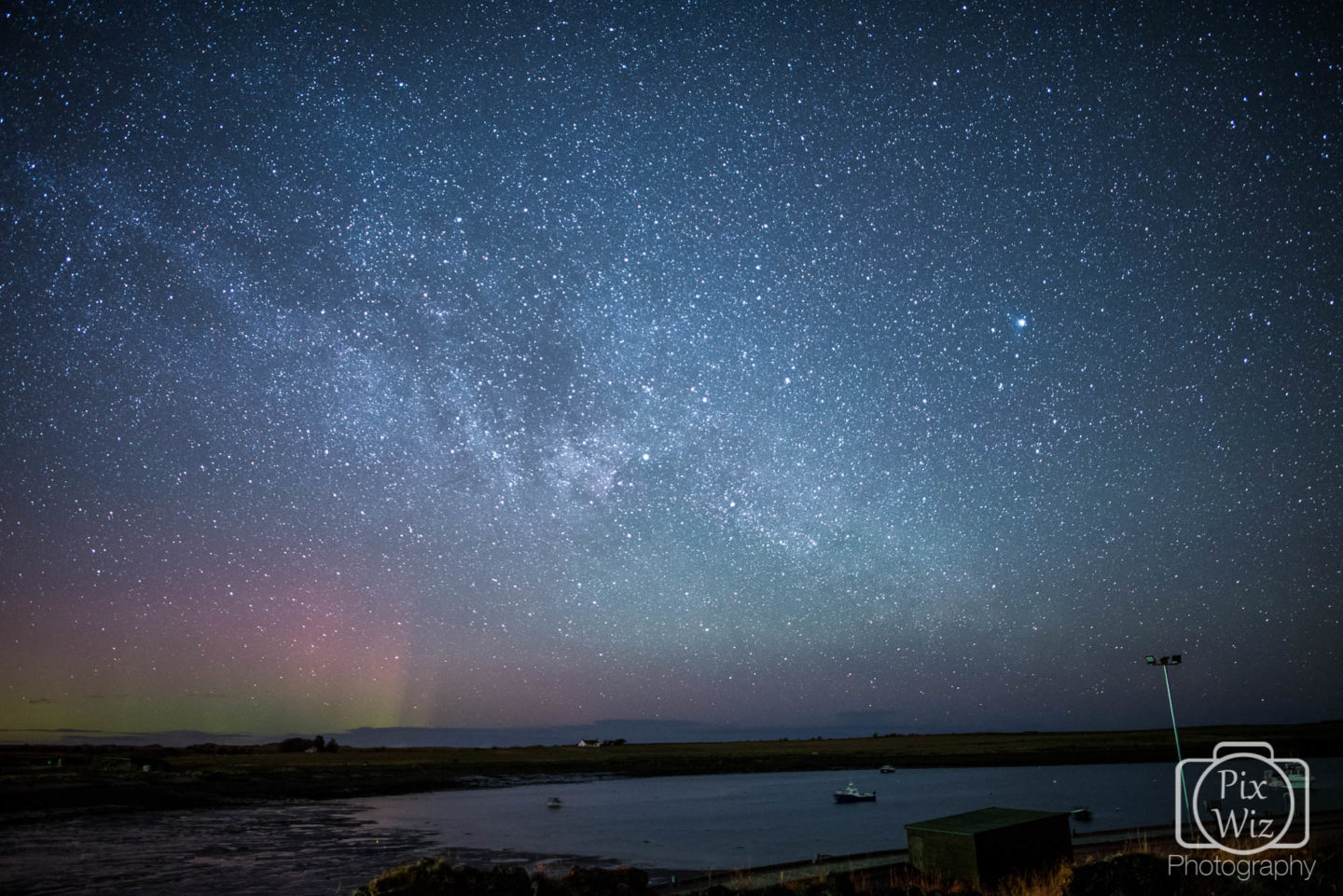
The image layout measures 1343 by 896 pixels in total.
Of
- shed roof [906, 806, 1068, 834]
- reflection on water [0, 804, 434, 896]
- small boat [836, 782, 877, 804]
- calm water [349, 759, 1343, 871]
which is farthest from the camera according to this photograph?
small boat [836, 782, 877, 804]

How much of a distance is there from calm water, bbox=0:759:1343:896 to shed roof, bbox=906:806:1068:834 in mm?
12428

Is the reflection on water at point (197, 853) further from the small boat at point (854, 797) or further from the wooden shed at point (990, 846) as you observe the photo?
the small boat at point (854, 797)

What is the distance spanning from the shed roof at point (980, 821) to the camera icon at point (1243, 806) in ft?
9.09

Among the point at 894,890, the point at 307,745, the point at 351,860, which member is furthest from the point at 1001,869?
the point at 307,745

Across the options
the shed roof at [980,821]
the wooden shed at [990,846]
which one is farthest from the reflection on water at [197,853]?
the shed roof at [980,821]

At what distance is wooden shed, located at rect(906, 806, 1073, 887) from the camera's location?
15.4 metres

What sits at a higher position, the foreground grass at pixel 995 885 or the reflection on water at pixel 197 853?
the foreground grass at pixel 995 885

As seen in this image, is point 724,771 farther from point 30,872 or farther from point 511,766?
point 30,872

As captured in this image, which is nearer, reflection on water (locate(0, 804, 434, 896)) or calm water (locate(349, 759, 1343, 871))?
reflection on water (locate(0, 804, 434, 896))

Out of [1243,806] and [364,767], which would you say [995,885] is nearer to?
A: [1243,806]

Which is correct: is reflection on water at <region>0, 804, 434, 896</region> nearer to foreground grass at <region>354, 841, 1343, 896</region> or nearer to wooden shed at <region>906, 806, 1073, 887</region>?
foreground grass at <region>354, 841, 1343, 896</region>

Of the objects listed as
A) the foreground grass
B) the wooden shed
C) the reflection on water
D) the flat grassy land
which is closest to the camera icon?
the foreground grass

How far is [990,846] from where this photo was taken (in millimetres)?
15492

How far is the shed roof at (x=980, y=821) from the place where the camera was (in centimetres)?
1583
